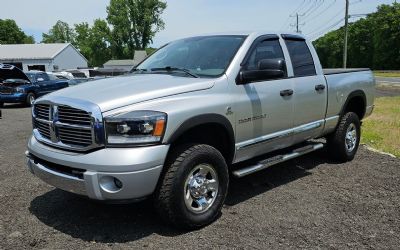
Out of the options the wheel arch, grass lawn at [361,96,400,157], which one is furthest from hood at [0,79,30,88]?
the wheel arch

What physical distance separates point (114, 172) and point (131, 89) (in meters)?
0.87

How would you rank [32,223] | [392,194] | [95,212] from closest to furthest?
[32,223], [95,212], [392,194]

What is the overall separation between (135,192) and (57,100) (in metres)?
1.19

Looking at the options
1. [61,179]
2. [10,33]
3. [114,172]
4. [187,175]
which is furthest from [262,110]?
[10,33]

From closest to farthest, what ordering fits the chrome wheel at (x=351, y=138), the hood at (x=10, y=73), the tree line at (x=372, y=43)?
the chrome wheel at (x=351, y=138) < the hood at (x=10, y=73) < the tree line at (x=372, y=43)

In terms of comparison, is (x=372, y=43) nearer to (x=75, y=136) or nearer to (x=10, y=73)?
(x=10, y=73)

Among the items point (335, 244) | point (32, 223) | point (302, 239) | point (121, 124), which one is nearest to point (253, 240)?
point (302, 239)

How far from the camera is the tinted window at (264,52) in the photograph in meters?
4.90

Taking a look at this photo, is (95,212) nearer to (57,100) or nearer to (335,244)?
(57,100)

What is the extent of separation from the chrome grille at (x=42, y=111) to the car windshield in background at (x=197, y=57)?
1365 mm

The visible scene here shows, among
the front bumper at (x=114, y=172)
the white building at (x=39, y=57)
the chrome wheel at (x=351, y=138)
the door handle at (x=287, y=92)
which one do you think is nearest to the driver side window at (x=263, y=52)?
the door handle at (x=287, y=92)

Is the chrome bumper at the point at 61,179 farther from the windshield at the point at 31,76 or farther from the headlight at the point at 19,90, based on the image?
the windshield at the point at 31,76

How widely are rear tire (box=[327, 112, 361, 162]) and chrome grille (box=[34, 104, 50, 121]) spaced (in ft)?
14.0

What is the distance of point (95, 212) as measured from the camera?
4660 mm
